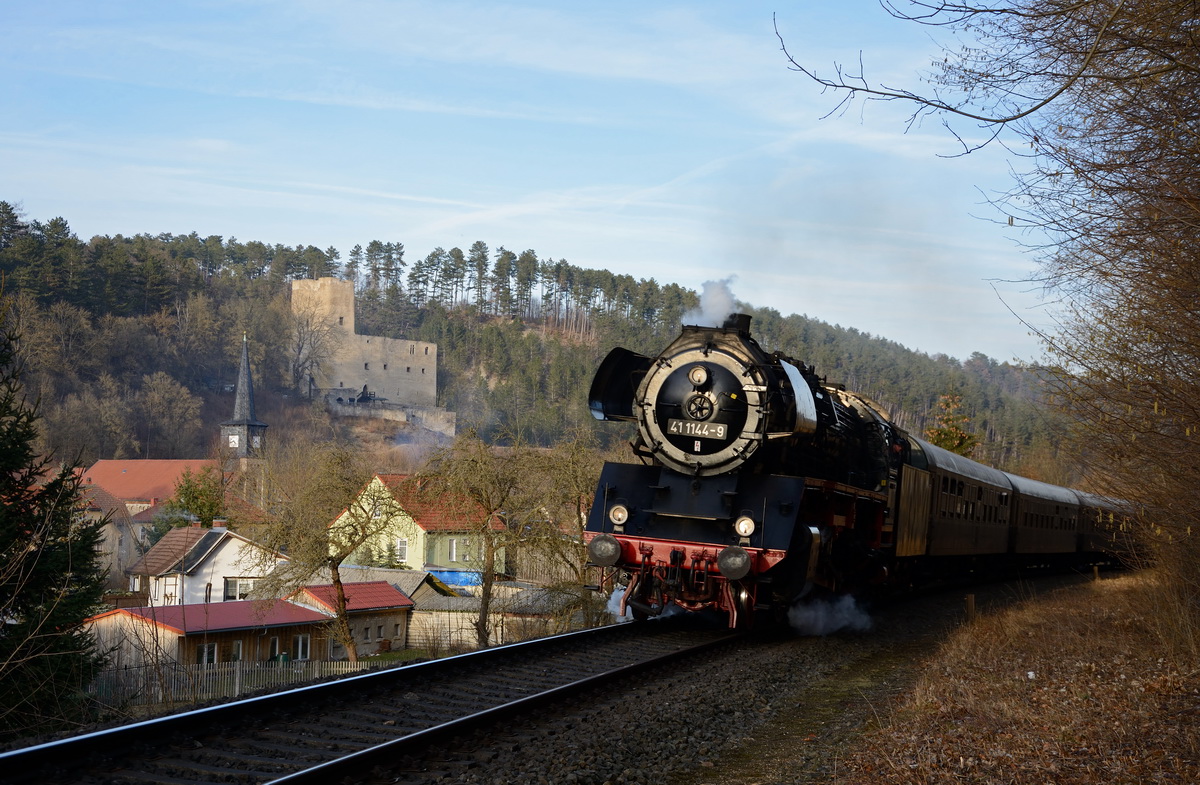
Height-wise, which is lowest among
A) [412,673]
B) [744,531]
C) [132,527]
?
[132,527]

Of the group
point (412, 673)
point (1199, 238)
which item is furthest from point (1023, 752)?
point (412, 673)

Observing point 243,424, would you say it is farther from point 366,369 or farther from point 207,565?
point 207,565

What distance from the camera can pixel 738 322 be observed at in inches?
508

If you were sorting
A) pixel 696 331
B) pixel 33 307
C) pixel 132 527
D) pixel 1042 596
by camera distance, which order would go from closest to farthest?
pixel 696 331 < pixel 1042 596 < pixel 132 527 < pixel 33 307

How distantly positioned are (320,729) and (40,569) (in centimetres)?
992

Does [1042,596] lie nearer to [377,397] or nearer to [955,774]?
[955,774]

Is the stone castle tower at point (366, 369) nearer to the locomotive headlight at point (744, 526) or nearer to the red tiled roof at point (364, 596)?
the red tiled roof at point (364, 596)

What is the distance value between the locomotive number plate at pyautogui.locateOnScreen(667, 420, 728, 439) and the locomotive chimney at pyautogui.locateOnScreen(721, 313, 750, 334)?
4.48ft

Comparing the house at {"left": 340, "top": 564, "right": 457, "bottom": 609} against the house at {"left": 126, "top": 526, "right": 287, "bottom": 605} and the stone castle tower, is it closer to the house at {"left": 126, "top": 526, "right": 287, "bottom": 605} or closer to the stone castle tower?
the house at {"left": 126, "top": 526, "right": 287, "bottom": 605}

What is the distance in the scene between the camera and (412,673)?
330 inches

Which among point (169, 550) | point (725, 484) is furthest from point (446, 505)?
point (169, 550)

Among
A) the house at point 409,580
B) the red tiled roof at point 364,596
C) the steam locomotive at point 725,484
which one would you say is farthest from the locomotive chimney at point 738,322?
the house at point 409,580

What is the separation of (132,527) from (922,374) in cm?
10246

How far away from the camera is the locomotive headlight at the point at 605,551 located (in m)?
12.2
